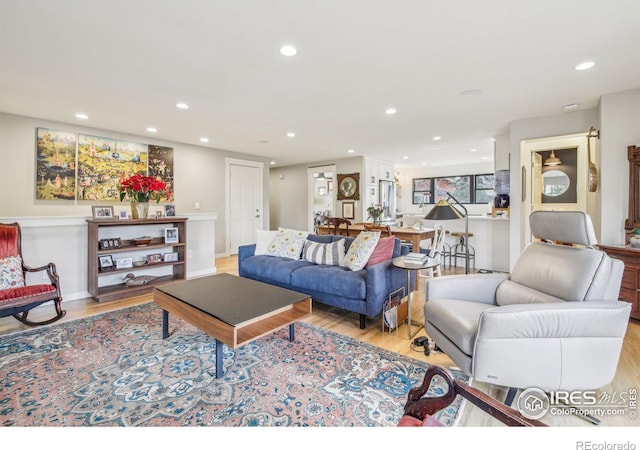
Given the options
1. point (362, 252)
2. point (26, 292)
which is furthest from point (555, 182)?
point (26, 292)

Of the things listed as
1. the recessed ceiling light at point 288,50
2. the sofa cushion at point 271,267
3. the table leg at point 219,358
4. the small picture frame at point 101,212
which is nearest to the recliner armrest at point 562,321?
the table leg at point 219,358

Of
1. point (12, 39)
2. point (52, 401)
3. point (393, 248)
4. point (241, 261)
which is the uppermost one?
point (12, 39)

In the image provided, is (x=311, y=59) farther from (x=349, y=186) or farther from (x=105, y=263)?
(x=349, y=186)

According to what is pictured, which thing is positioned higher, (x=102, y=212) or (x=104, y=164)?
Answer: (x=104, y=164)

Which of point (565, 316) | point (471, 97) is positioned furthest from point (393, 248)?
point (471, 97)

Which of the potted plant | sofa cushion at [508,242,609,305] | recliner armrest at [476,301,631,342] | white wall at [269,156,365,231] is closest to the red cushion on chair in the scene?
Answer: the potted plant

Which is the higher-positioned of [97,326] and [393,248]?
[393,248]

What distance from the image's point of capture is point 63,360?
2.13 m

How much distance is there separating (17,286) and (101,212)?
119 cm

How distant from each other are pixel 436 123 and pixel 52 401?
196 inches

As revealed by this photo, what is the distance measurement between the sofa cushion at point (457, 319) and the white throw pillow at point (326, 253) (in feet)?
4.60

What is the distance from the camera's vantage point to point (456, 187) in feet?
30.2

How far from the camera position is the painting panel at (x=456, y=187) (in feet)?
29.5

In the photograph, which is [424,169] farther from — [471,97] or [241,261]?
[241,261]
